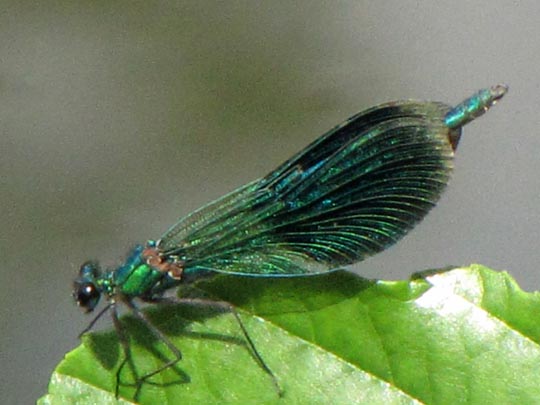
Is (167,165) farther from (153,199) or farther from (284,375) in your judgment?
(284,375)

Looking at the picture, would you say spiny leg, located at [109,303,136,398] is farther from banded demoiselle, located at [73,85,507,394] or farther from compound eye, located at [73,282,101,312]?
compound eye, located at [73,282,101,312]

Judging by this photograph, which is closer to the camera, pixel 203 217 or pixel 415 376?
pixel 415 376

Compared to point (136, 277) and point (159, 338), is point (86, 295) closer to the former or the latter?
point (136, 277)

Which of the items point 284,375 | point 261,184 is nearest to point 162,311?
point 284,375

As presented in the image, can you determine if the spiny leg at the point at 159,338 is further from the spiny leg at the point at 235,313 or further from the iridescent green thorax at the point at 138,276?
the iridescent green thorax at the point at 138,276

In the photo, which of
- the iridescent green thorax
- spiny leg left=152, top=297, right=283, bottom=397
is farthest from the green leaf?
the iridescent green thorax

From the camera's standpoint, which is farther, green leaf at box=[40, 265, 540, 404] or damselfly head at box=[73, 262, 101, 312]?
damselfly head at box=[73, 262, 101, 312]

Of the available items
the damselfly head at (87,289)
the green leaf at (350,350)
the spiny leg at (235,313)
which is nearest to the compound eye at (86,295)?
the damselfly head at (87,289)
